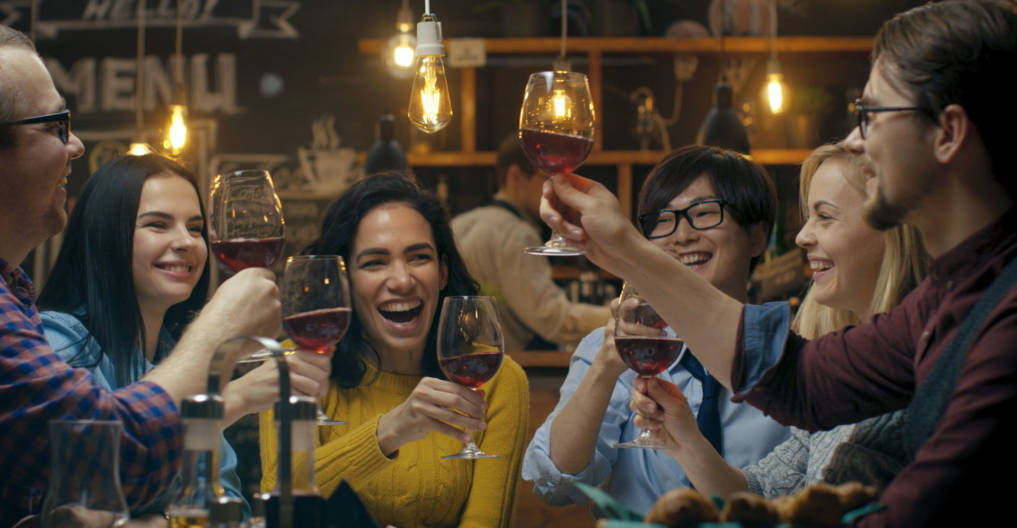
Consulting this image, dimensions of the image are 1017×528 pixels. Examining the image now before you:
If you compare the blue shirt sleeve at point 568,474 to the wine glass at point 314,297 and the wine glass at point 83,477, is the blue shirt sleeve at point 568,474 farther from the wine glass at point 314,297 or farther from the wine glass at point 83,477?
the wine glass at point 83,477

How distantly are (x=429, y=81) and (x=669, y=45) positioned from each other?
351 cm

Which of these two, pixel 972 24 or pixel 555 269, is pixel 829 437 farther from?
pixel 555 269

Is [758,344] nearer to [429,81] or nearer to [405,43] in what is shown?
[429,81]

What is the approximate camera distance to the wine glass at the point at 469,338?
4.90 ft

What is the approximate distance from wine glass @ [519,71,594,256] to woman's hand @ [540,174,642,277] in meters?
0.05

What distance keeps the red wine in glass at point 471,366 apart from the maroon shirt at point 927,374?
1.21 feet

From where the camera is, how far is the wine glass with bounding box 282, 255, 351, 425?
1335 mm

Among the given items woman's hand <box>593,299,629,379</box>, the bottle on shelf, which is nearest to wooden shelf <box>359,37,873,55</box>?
woman's hand <box>593,299,629,379</box>

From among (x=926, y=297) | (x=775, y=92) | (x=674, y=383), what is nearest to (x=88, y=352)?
(x=674, y=383)

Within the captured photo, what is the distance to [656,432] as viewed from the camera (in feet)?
5.23

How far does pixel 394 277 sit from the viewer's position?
2.08 m

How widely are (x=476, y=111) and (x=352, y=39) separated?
80 cm

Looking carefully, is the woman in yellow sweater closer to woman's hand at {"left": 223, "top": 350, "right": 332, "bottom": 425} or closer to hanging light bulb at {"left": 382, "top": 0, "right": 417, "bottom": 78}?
woman's hand at {"left": 223, "top": 350, "right": 332, "bottom": 425}

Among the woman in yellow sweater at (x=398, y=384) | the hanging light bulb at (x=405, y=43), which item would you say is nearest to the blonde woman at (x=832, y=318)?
the woman in yellow sweater at (x=398, y=384)
